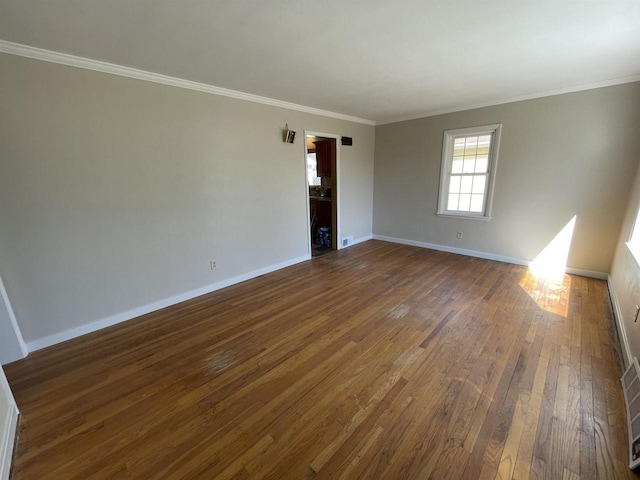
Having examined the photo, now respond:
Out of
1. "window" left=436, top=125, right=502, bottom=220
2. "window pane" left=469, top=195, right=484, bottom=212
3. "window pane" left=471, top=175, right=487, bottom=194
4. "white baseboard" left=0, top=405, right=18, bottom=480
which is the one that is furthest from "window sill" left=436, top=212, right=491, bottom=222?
"white baseboard" left=0, top=405, right=18, bottom=480

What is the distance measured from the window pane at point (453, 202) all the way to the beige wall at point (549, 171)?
23 cm

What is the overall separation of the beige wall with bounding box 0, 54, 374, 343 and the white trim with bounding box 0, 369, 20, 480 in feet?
3.13

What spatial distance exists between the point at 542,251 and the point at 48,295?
19.6 feet

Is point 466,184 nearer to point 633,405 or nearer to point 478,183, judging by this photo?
point 478,183

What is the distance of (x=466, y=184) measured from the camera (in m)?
4.48

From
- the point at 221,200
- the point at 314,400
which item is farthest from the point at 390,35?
the point at 314,400

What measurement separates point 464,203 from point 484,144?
38.8 inches

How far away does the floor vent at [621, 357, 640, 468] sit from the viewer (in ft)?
4.23

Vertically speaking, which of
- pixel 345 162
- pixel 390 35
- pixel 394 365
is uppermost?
pixel 390 35

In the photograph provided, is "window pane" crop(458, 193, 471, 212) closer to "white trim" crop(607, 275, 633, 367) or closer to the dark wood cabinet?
"white trim" crop(607, 275, 633, 367)

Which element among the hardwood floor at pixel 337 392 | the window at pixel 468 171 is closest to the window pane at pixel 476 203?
the window at pixel 468 171

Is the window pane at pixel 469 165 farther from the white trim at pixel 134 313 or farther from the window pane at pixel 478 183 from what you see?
the white trim at pixel 134 313

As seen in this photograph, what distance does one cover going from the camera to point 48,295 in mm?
2332

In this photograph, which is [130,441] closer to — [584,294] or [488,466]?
[488,466]
